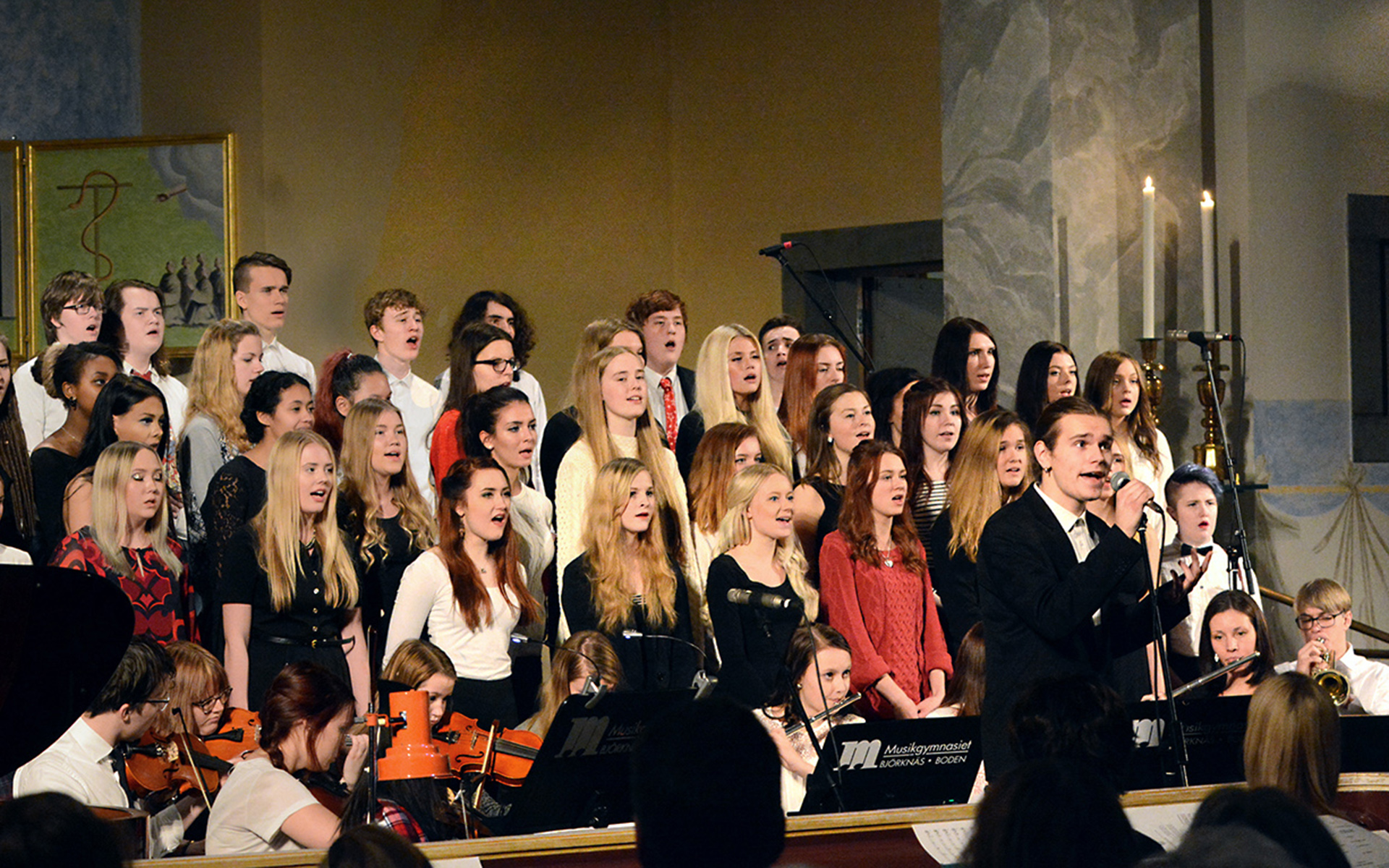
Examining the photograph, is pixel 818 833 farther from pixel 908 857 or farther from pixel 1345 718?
pixel 1345 718

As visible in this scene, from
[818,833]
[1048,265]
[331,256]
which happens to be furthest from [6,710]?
[331,256]

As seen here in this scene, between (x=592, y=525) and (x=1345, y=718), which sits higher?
(x=592, y=525)

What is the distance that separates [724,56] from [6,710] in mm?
7621

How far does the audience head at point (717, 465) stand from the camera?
18.7 feet

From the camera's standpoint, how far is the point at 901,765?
3.91m

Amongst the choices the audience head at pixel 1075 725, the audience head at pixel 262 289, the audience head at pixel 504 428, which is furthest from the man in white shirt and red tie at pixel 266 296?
the audience head at pixel 1075 725

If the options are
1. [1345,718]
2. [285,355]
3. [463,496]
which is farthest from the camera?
[285,355]

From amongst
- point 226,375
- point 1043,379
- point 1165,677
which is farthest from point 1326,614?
point 226,375

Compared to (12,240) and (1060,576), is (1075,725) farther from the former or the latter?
(12,240)

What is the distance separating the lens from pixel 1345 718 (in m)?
4.29

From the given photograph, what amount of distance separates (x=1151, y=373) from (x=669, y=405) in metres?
1.89

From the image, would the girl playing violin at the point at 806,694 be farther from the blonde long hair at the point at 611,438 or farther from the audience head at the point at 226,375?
the audience head at the point at 226,375

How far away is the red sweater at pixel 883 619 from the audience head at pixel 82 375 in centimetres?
226

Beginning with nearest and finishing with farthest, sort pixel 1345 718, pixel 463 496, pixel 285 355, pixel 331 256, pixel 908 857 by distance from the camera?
1. pixel 908 857
2. pixel 1345 718
3. pixel 463 496
4. pixel 285 355
5. pixel 331 256
